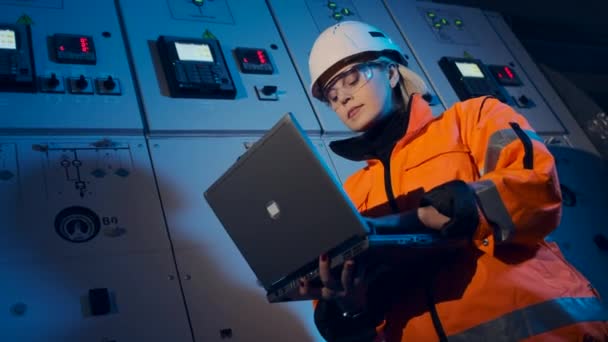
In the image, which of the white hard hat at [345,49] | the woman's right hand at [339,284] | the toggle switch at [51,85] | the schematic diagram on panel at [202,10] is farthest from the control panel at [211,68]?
the woman's right hand at [339,284]

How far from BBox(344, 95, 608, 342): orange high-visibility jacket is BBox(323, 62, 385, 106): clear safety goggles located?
0.65 ft

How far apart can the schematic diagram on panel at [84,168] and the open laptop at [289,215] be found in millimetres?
551

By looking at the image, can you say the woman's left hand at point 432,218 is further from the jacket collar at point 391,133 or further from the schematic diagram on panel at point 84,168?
the schematic diagram on panel at point 84,168

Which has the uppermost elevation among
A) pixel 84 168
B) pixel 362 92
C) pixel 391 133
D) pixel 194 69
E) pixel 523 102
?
pixel 194 69

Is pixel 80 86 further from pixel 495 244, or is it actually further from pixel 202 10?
pixel 495 244

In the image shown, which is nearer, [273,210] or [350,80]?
[273,210]

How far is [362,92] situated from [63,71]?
102cm

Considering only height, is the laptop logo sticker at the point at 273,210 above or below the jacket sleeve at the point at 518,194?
above

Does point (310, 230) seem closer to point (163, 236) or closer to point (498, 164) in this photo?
point (498, 164)

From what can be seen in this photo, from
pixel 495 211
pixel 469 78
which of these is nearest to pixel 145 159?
pixel 495 211

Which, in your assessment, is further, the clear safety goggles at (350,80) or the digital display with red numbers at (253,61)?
the digital display with red numbers at (253,61)

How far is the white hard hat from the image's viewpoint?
5.43 ft

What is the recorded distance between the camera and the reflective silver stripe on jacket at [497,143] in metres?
1.22

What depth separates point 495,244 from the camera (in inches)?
44.6
